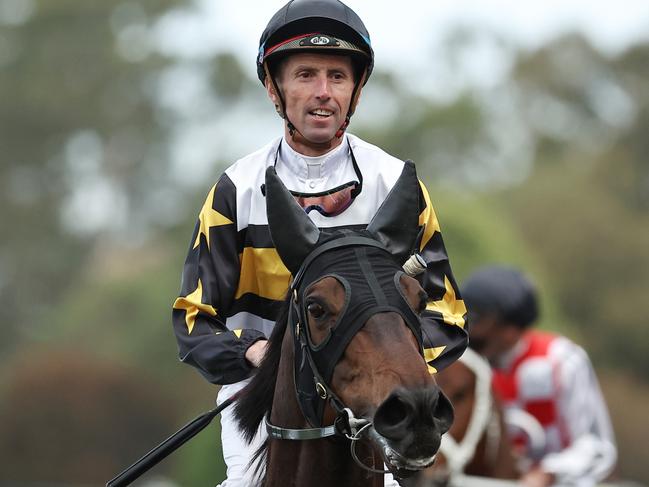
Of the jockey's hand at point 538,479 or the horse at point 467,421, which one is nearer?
the horse at point 467,421

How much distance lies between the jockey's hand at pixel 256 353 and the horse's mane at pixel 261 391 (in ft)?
0.19

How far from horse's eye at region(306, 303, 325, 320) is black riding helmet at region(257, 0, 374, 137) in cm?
96

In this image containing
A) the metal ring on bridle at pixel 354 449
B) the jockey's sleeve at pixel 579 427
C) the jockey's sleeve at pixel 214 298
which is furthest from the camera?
the jockey's sleeve at pixel 579 427

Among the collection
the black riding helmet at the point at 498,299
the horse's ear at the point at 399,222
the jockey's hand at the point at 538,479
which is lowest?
the jockey's hand at the point at 538,479

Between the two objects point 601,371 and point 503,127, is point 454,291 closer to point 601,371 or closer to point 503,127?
point 601,371

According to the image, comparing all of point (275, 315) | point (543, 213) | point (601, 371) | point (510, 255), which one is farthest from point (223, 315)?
point (543, 213)

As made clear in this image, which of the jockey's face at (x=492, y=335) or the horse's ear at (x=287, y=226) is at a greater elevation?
the horse's ear at (x=287, y=226)

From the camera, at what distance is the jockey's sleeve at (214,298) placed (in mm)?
3889

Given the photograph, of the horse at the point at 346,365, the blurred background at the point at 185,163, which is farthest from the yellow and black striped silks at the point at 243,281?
the blurred background at the point at 185,163

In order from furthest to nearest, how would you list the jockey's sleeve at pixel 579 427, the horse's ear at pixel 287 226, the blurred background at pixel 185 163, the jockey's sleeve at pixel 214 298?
1. the blurred background at pixel 185 163
2. the jockey's sleeve at pixel 579 427
3. the jockey's sleeve at pixel 214 298
4. the horse's ear at pixel 287 226

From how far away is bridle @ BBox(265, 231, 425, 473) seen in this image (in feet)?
10.9

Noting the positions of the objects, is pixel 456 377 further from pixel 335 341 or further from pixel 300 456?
pixel 335 341

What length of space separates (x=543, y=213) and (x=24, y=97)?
55.3 feet

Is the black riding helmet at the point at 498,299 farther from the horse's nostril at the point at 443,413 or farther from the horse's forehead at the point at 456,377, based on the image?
the horse's nostril at the point at 443,413
